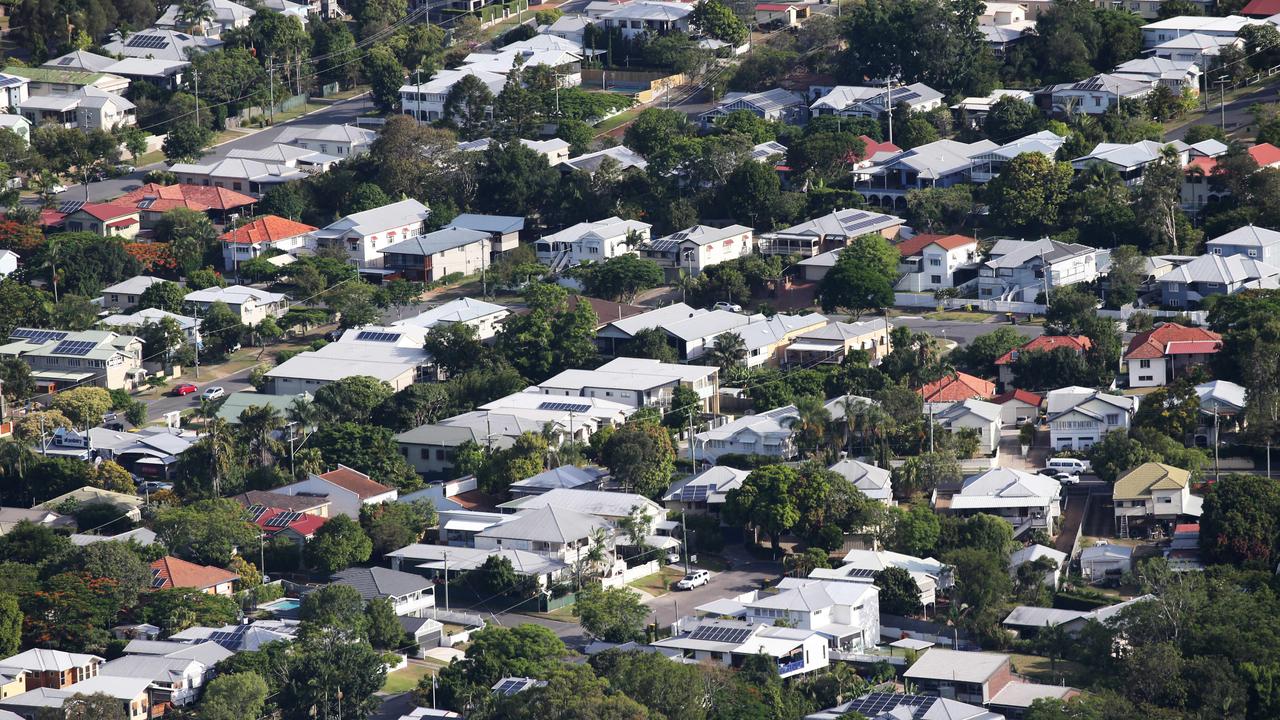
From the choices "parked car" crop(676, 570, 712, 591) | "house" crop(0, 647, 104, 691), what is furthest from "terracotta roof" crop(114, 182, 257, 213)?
"house" crop(0, 647, 104, 691)

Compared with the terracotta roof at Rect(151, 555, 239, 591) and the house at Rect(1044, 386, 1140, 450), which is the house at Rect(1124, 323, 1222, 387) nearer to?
the house at Rect(1044, 386, 1140, 450)

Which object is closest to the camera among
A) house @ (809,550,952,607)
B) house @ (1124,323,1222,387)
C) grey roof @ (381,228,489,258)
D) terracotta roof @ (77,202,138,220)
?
house @ (809,550,952,607)

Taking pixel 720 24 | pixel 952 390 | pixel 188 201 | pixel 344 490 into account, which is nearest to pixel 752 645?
pixel 344 490

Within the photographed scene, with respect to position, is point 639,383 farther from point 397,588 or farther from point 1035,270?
point 397,588

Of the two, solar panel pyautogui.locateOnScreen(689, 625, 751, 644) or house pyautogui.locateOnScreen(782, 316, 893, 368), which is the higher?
solar panel pyautogui.locateOnScreen(689, 625, 751, 644)

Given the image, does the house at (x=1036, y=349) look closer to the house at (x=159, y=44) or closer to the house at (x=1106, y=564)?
the house at (x=1106, y=564)
